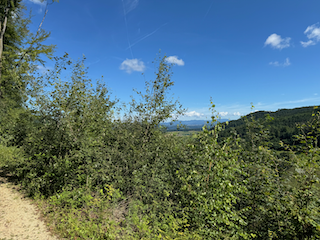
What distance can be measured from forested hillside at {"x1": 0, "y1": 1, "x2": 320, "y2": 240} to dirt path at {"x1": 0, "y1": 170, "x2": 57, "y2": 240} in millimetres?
312

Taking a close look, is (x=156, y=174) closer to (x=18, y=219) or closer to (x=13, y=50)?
(x=18, y=219)

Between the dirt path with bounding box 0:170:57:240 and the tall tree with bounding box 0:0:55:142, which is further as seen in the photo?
the tall tree with bounding box 0:0:55:142

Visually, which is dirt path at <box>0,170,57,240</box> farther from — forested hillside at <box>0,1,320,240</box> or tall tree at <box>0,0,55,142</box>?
tall tree at <box>0,0,55,142</box>

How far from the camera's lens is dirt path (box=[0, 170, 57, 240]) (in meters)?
4.82

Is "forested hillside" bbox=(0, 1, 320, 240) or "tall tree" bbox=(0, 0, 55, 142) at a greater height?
"tall tree" bbox=(0, 0, 55, 142)

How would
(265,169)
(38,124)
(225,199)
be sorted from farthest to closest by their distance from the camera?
1. (38,124)
2. (265,169)
3. (225,199)

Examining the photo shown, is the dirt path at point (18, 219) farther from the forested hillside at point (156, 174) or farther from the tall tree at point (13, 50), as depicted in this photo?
the tall tree at point (13, 50)

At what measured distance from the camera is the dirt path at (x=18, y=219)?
482 centimetres

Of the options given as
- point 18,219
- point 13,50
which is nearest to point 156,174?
point 18,219

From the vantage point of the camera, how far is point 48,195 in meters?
6.96

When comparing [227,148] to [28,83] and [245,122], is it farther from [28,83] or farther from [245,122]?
[28,83]

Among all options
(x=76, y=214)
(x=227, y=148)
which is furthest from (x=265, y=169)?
(x=76, y=214)

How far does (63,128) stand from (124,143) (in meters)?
2.62

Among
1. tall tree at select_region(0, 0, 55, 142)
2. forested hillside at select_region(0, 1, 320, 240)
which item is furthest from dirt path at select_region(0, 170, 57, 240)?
Answer: tall tree at select_region(0, 0, 55, 142)
